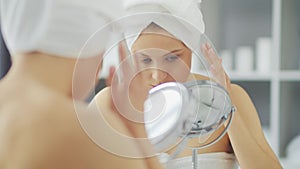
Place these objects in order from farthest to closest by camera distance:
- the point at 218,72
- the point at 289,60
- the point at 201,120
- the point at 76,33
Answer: the point at 289,60
the point at 218,72
the point at 201,120
the point at 76,33

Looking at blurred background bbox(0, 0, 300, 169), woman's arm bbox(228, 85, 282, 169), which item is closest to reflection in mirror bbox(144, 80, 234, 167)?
woman's arm bbox(228, 85, 282, 169)

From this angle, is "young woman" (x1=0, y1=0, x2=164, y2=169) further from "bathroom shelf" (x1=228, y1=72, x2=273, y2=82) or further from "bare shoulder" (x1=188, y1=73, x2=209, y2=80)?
"bathroom shelf" (x1=228, y1=72, x2=273, y2=82)

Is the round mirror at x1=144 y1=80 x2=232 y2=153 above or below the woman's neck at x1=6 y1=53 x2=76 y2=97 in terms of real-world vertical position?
below

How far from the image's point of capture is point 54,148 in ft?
1.34

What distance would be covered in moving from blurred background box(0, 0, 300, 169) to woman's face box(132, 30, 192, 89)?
4.20 ft

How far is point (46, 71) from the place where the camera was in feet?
1.37

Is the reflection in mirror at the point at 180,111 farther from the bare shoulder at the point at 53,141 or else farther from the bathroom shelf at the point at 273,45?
the bathroom shelf at the point at 273,45

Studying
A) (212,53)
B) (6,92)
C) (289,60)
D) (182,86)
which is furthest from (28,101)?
(289,60)

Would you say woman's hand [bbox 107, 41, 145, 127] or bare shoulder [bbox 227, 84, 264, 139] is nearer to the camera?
woman's hand [bbox 107, 41, 145, 127]

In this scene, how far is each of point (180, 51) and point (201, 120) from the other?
0.27 ft

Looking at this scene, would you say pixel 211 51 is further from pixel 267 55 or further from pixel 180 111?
pixel 267 55

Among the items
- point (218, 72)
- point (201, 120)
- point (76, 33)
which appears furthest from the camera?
point (218, 72)

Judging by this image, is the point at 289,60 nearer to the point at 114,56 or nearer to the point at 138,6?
the point at 138,6

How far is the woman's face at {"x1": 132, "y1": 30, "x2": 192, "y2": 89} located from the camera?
0.52 meters
